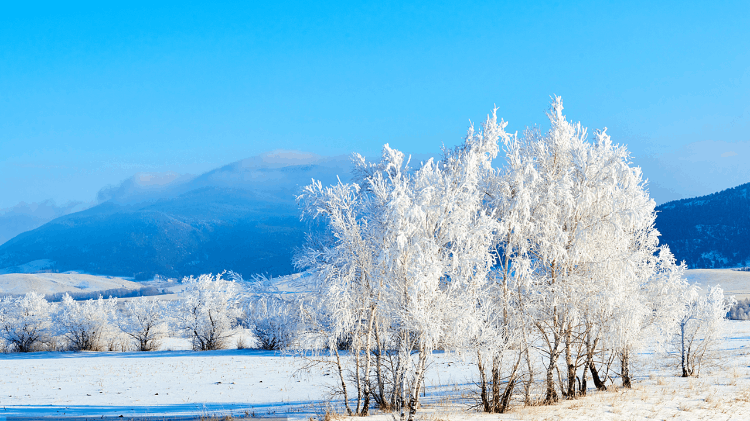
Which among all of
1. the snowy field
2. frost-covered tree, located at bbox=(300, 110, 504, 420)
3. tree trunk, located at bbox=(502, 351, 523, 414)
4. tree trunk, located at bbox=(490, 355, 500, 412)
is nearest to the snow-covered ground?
the snowy field

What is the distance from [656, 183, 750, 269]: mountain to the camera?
588 ft

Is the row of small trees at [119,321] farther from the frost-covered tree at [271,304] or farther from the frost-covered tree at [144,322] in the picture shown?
the frost-covered tree at [271,304]

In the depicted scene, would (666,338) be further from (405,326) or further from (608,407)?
(405,326)

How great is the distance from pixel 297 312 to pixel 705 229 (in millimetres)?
219158

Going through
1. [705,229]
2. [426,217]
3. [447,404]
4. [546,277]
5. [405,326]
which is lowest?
[447,404]

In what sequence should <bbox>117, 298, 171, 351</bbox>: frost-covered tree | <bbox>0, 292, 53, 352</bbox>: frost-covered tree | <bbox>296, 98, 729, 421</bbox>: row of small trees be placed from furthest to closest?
<bbox>117, 298, 171, 351</bbox>: frost-covered tree
<bbox>0, 292, 53, 352</bbox>: frost-covered tree
<bbox>296, 98, 729, 421</bbox>: row of small trees

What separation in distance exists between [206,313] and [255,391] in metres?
30.2

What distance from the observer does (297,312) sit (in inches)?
588

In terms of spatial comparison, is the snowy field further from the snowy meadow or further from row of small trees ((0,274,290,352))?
row of small trees ((0,274,290,352))

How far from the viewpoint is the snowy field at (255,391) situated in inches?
593

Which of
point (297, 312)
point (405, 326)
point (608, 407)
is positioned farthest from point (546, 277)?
point (297, 312)

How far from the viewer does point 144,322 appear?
2164 inches

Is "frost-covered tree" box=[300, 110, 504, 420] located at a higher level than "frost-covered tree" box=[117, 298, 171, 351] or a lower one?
higher


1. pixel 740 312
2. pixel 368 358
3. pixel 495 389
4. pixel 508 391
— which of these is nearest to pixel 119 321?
pixel 368 358
